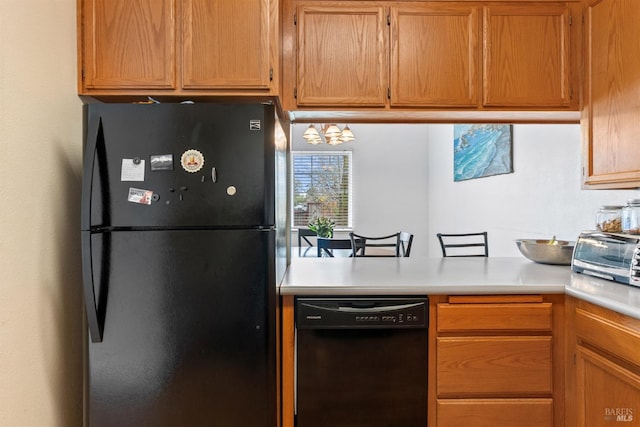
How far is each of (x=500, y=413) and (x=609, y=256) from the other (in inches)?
30.9

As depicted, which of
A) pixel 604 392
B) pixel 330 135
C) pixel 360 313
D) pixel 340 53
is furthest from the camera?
pixel 330 135

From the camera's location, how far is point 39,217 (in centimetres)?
137

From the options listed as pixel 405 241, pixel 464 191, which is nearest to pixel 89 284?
pixel 405 241

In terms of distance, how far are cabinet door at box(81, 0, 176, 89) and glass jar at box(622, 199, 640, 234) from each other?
6.62ft

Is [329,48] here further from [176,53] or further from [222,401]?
[222,401]

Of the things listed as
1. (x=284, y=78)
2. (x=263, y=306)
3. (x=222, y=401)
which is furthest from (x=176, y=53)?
(x=222, y=401)

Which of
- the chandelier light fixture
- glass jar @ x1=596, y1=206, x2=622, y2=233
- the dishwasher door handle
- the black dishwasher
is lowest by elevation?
the black dishwasher

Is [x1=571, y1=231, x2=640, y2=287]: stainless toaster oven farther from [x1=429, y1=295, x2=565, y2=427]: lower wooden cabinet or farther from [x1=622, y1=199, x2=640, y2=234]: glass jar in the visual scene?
[x1=429, y1=295, x2=565, y2=427]: lower wooden cabinet

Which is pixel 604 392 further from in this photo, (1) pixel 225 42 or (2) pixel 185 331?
(1) pixel 225 42

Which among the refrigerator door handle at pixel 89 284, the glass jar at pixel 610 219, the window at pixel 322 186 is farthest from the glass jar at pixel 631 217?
the window at pixel 322 186

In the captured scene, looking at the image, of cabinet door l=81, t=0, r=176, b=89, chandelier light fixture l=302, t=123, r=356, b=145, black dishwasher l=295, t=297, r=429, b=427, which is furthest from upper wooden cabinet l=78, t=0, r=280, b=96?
chandelier light fixture l=302, t=123, r=356, b=145

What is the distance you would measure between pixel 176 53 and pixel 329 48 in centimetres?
66

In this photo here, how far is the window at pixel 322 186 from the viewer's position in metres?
5.32

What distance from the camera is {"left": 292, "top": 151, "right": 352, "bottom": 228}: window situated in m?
5.32
